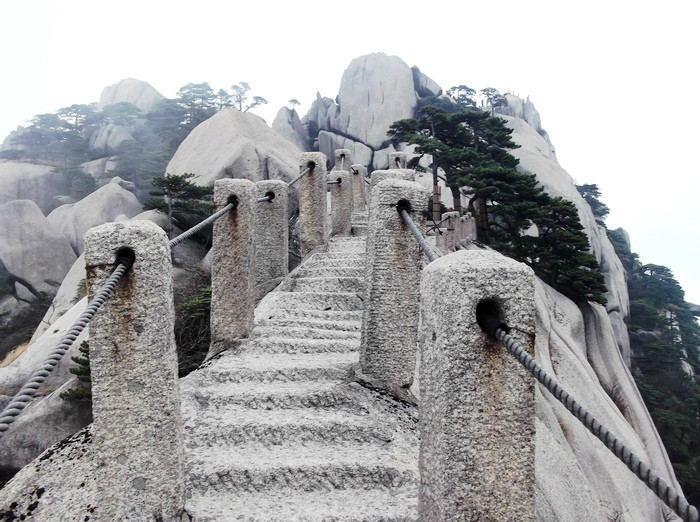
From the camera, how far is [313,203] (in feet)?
25.7

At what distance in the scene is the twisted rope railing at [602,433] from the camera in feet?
3.40

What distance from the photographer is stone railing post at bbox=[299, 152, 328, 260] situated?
7.65 meters

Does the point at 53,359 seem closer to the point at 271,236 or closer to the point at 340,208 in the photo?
the point at 271,236

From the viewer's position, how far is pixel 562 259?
16.1m

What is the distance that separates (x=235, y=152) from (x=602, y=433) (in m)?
17.2

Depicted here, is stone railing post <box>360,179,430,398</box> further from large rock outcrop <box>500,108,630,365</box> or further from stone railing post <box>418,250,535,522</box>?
large rock outcrop <box>500,108,630,365</box>

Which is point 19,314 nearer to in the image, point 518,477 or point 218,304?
point 218,304

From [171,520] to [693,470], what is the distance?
21158mm

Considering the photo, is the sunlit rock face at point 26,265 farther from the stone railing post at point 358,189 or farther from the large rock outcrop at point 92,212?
the stone railing post at point 358,189

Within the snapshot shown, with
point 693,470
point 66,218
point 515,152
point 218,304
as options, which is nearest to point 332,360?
point 218,304

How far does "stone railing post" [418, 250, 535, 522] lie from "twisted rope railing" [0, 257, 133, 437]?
139 centimetres

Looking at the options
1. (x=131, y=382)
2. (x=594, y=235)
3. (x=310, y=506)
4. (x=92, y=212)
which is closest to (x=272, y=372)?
(x=310, y=506)

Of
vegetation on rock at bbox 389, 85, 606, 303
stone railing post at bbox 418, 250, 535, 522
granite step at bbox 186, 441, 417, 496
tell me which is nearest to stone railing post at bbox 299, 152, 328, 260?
granite step at bbox 186, 441, 417, 496

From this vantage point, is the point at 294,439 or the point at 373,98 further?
the point at 373,98
